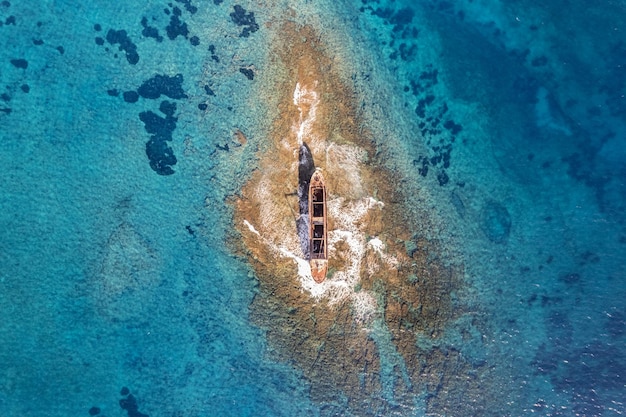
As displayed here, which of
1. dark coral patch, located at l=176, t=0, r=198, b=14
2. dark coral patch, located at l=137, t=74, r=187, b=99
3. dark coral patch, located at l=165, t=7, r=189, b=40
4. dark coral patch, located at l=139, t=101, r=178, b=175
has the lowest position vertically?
dark coral patch, located at l=139, t=101, r=178, b=175

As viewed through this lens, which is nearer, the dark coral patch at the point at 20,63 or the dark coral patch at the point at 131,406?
the dark coral patch at the point at 131,406

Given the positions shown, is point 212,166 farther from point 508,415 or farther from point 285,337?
point 508,415

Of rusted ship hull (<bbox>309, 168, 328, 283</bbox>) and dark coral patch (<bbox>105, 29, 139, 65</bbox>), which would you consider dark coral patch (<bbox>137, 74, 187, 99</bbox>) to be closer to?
dark coral patch (<bbox>105, 29, 139, 65</bbox>)

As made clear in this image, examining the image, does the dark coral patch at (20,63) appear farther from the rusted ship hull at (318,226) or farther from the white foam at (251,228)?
the rusted ship hull at (318,226)

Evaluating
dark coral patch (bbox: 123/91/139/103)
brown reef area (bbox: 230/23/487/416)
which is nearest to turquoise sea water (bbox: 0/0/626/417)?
dark coral patch (bbox: 123/91/139/103)

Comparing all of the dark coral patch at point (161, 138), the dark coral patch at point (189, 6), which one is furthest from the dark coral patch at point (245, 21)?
the dark coral patch at point (161, 138)

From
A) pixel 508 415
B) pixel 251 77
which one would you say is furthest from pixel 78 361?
pixel 508 415
